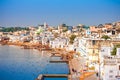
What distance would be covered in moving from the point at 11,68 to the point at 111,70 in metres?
5.91

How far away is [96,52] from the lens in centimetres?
783

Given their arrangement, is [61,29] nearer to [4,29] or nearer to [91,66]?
[4,29]

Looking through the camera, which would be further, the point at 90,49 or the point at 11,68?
the point at 11,68

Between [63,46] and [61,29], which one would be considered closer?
[63,46]

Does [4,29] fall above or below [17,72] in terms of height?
above

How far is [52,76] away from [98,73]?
1946mm

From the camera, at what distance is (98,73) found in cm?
632

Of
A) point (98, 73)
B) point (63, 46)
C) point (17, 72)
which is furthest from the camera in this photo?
point (63, 46)

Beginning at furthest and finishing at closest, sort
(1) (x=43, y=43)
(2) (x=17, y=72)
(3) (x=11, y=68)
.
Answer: (1) (x=43, y=43) → (3) (x=11, y=68) → (2) (x=17, y=72)

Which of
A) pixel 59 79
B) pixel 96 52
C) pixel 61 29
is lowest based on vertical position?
pixel 59 79

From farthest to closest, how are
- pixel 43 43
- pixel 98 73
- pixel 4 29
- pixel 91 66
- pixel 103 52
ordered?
pixel 4 29
pixel 43 43
pixel 91 66
pixel 103 52
pixel 98 73

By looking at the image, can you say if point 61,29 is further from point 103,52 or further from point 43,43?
point 103,52

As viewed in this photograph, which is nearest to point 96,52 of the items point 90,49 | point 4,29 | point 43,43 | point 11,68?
point 90,49

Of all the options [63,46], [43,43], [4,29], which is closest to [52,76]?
[63,46]
